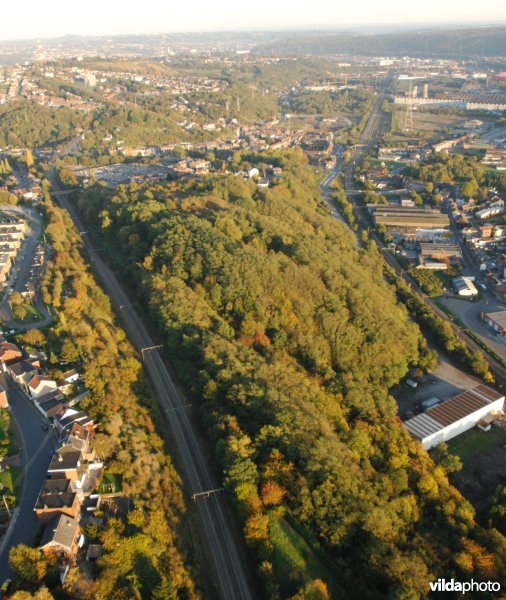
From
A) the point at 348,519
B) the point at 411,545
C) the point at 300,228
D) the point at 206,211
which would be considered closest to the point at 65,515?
the point at 348,519

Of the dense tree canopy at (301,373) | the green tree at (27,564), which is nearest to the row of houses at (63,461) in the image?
the green tree at (27,564)

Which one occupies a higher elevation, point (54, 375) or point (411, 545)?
point (54, 375)

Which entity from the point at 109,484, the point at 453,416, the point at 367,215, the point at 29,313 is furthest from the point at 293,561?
the point at 367,215

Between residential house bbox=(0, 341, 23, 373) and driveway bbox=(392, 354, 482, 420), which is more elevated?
residential house bbox=(0, 341, 23, 373)

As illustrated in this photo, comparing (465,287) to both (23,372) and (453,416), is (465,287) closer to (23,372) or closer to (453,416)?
(453,416)

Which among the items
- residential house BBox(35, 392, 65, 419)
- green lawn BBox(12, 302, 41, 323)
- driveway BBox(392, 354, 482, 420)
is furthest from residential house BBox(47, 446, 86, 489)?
driveway BBox(392, 354, 482, 420)

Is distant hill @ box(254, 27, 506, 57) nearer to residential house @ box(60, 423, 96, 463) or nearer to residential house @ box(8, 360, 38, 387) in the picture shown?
residential house @ box(8, 360, 38, 387)

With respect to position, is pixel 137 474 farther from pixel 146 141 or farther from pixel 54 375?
pixel 146 141
